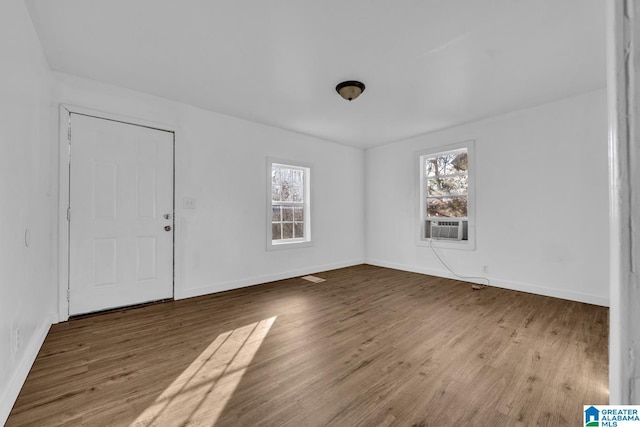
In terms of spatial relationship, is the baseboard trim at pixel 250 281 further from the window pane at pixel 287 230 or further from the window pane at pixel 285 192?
the window pane at pixel 285 192

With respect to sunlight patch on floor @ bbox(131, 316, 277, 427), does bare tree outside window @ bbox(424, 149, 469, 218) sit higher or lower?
higher

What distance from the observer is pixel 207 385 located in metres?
1.86

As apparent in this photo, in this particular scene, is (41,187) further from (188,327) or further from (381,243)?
(381,243)

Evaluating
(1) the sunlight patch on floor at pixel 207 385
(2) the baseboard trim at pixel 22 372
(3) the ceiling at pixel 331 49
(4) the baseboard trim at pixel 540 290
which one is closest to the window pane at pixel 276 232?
(3) the ceiling at pixel 331 49

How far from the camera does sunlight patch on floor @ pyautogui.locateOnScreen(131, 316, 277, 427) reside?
1590 millimetres

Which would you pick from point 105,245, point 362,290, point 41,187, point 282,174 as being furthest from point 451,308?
point 41,187

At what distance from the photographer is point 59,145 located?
2.90 metres

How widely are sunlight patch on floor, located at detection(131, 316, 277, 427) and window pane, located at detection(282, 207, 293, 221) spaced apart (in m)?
2.54

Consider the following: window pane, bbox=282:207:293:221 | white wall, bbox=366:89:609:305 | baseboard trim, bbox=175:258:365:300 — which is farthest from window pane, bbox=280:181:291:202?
white wall, bbox=366:89:609:305

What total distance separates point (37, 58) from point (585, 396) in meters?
4.57

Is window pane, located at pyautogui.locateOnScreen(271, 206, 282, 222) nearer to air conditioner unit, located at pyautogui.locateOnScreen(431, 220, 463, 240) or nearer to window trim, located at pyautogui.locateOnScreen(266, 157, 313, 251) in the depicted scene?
window trim, located at pyautogui.locateOnScreen(266, 157, 313, 251)

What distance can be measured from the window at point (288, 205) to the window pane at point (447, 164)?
2.10 meters

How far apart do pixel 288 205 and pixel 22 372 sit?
3.55 metres

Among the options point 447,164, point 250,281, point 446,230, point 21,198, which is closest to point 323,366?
point 21,198
